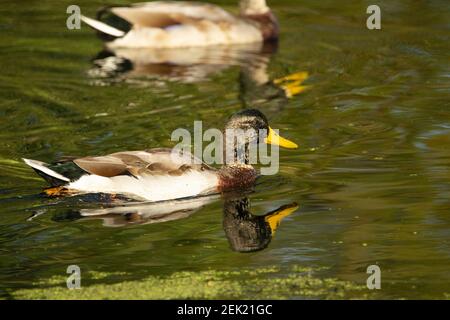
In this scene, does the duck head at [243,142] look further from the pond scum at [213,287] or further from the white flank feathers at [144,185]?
the pond scum at [213,287]

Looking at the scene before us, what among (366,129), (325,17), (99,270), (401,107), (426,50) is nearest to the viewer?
(99,270)

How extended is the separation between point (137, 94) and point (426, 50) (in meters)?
4.12

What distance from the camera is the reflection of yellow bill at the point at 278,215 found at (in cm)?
986

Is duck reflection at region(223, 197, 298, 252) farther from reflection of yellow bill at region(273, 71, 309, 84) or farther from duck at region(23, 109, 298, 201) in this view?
reflection of yellow bill at region(273, 71, 309, 84)

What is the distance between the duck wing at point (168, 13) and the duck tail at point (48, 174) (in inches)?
279

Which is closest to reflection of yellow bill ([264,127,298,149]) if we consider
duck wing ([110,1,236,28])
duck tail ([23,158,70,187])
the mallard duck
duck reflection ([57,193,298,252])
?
duck reflection ([57,193,298,252])

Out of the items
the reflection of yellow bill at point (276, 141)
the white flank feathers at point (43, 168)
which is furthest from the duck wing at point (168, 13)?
the white flank feathers at point (43, 168)

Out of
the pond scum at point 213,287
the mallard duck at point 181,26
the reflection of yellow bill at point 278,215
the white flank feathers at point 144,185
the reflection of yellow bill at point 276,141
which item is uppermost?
the mallard duck at point 181,26

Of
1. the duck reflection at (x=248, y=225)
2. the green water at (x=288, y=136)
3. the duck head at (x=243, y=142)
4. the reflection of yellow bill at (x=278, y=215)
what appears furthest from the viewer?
the duck head at (x=243, y=142)

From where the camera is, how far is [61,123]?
519 inches

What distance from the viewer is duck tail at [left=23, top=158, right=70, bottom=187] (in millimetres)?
10562
